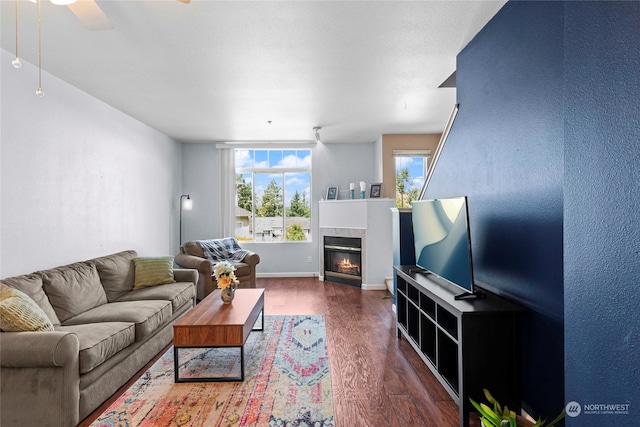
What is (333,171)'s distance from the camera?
261 inches

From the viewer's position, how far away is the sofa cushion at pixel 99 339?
218 centimetres

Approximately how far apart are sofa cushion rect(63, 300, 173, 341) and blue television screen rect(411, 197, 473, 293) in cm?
243

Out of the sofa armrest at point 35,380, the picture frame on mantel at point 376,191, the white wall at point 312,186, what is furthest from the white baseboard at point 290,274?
the sofa armrest at point 35,380

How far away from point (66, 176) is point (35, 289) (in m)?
1.25

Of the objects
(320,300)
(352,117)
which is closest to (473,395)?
(320,300)

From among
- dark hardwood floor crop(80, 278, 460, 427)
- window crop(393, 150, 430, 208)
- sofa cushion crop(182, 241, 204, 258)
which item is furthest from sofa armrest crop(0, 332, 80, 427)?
window crop(393, 150, 430, 208)

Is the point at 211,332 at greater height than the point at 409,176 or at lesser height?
lesser

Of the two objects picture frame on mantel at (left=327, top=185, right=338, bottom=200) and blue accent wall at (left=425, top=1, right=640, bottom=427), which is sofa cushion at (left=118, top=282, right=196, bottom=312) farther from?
picture frame on mantel at (left=327, top=185, right=338, bottom=200)

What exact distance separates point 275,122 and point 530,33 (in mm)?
3662

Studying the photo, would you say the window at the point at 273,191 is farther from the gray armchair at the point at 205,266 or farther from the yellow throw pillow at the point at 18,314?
the yellow throw pillow at the point at 18,314

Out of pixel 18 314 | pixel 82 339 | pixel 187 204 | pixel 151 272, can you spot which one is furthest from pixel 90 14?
pixel 187 204

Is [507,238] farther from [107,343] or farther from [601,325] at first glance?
[107,343]

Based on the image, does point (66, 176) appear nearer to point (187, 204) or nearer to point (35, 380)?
point (35, 380)

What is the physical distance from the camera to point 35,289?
268 centimetres
